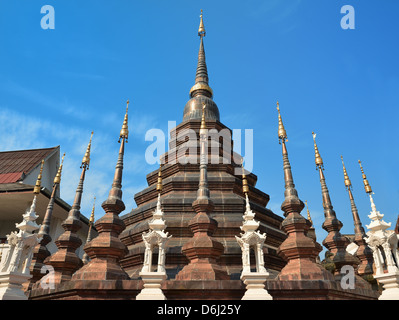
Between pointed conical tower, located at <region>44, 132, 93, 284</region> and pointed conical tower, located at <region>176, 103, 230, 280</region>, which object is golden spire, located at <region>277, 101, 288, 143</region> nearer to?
pointed conical tower, located at <region>176, 103, 230, 280</region>

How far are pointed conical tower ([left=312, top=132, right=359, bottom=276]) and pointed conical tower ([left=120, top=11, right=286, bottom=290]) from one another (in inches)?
87.0

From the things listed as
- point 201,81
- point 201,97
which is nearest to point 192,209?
point 201,97

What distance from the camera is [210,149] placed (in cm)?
1967

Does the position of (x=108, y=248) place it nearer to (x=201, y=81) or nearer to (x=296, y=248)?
(x=296, y=248)

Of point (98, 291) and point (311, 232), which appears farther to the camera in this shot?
point (311, 232)

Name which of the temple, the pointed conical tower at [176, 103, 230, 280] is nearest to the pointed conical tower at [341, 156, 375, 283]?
the temple

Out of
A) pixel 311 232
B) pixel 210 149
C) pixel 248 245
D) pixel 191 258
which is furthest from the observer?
pixel 311 232

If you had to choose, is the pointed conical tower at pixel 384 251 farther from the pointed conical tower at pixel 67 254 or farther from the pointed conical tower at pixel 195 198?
the pointed conical tower at pixel 67 254

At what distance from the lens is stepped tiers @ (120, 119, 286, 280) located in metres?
12.8

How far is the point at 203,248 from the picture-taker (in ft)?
33.5

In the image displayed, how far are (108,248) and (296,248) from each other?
672cm

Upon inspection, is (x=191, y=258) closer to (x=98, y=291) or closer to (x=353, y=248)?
(x=98, y=291)
